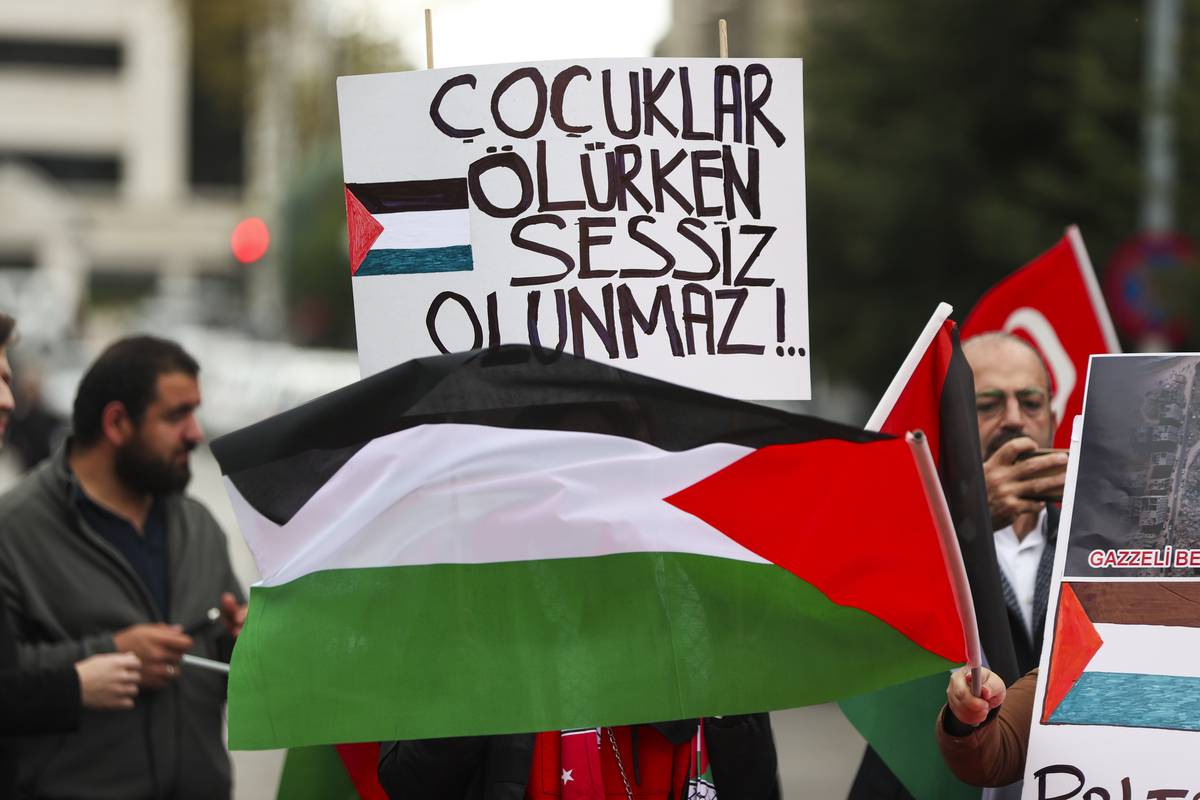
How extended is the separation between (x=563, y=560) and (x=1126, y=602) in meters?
1.07

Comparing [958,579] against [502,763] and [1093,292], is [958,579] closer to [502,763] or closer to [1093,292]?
[502,763]

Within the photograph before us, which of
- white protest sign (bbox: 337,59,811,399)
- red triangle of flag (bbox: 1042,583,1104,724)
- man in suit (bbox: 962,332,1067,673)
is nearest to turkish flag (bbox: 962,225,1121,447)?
man in suit (bbox: 962,332,1067,673)

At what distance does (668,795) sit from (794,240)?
1165 millimetres

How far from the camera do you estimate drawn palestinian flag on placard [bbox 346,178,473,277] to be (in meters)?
3.91

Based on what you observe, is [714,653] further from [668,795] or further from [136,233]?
[136,233]

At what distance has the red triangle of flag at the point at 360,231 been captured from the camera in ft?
12.9

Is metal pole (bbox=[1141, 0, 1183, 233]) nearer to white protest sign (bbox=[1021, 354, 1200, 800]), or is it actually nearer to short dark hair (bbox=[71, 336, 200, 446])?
short dark hair (bbox=[71, 336, 200, 446])

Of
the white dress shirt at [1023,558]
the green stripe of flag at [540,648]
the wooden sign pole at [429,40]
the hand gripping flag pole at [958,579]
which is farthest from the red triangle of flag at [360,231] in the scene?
the white dress shirt at [1023,558]

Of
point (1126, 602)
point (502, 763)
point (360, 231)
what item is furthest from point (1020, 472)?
point (360, 231)

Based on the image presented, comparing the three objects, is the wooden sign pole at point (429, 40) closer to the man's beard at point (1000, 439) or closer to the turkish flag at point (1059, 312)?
the man's beard at point (1000, 439)

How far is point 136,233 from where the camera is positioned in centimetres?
9244

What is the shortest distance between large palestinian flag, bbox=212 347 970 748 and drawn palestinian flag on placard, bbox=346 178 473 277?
29 cm

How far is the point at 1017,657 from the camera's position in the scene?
4270 millimetres

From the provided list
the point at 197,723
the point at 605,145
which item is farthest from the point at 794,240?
the point at 197,723
